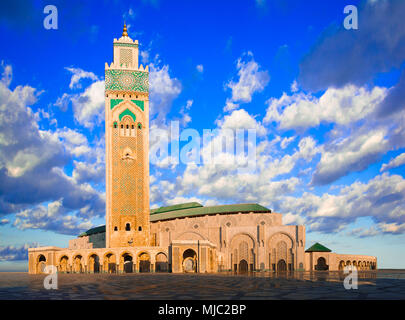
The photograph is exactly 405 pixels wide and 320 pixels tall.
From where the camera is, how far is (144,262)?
48.1 meters

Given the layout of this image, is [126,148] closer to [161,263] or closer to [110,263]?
[110,263]

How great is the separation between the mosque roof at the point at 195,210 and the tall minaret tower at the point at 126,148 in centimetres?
981

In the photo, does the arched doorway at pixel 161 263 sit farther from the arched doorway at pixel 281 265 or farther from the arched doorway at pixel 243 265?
the arched doorway at pixel 281 265

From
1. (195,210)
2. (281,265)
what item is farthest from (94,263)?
(281,265)

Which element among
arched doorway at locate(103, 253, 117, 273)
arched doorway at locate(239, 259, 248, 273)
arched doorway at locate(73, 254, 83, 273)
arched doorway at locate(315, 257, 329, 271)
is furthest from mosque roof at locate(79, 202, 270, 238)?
arched doorway at locate(73, 254, 83, 273)

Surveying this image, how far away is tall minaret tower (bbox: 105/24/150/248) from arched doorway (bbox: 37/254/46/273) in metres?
8.12

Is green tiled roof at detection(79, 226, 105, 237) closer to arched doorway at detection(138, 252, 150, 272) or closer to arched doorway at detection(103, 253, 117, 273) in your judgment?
arched doorway at detection(103, 253, 117, 273)

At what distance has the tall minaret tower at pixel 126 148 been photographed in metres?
51.2

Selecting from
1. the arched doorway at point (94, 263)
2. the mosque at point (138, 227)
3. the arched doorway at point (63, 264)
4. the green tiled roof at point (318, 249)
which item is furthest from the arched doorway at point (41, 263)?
the green tiled roof at point (318, 249)

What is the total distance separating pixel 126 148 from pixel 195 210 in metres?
14.4

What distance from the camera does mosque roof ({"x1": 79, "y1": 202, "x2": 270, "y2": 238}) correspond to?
57.1 metres

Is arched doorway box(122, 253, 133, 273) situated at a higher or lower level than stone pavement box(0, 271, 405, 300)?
lower

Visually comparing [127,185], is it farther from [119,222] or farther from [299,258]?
[299,258]

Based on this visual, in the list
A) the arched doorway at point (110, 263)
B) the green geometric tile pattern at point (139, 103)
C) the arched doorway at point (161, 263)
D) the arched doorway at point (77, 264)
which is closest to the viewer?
the arched doorway at point (110, 263)
